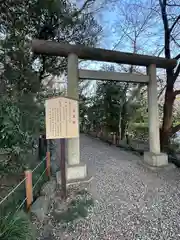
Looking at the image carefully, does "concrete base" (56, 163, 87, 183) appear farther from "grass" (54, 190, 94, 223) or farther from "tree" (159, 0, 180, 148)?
"tree" (159, 0, 180, 148)

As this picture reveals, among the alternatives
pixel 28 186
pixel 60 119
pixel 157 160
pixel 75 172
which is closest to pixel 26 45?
pixel 60 119

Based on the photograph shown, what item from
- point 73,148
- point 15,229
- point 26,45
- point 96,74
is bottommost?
point 15,229

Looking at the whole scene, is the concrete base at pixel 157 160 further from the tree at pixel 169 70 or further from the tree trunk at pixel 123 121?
the tree trunk at pixel 123 121

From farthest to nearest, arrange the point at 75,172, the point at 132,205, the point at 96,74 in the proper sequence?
1. the point at 96,74
2. the point at 75,172
3. the point at 132,205

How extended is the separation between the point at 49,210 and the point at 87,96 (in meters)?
10.6

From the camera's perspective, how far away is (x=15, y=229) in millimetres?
2088

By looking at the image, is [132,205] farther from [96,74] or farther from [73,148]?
[96,74]

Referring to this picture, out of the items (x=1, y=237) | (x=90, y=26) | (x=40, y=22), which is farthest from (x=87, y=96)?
(x=1, y=237)

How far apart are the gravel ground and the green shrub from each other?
675mm

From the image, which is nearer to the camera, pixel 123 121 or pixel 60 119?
pixel 60 119

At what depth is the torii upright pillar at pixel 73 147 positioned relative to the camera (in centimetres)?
422

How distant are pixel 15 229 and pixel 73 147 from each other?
2.34 metres

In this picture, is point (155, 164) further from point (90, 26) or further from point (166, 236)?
point (90, 26)

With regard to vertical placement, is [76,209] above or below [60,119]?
below
